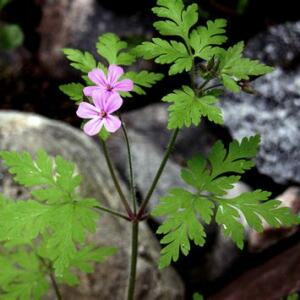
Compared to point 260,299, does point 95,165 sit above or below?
above

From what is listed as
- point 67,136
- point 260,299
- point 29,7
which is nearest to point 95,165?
point 67,136

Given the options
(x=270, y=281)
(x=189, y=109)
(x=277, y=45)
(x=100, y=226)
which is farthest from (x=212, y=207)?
(x=277, y=45)

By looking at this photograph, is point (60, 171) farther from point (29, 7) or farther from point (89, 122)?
point (29, 7)

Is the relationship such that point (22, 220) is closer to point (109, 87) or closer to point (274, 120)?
point (109, 87)

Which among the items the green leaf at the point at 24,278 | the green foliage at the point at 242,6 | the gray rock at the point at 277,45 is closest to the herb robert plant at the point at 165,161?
the green leaf at the point at 24,278

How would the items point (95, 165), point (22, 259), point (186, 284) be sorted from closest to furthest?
1. point (22, 259)
2. point (95, 165)
3. point (186, 284)

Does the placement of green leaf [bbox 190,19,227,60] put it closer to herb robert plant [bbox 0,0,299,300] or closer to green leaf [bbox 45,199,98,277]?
herb robert plant [bbox 0,0,299,300]

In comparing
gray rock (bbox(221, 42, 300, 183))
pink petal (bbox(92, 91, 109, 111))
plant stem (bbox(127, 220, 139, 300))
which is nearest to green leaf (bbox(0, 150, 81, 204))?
plant stem (bbox(127, 220, 139, 300))
